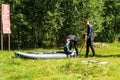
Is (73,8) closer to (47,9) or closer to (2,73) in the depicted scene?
(47,9)

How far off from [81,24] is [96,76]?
18.9 metres

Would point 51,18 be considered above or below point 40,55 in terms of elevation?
above

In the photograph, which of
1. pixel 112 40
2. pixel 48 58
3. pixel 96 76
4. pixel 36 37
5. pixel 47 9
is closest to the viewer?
pixel 96 76

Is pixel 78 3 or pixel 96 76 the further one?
pixel 78 3

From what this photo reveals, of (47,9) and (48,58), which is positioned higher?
(47,9)

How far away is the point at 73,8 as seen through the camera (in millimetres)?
31562

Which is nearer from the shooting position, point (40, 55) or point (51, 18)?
point (40, 55)

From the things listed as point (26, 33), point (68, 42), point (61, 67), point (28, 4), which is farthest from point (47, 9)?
point (61, 67)

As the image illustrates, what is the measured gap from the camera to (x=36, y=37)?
33594 mm

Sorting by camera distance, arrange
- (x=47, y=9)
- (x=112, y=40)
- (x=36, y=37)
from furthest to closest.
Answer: (x=112, y=40) → (x=36, y=37) → (x=47, y=9)

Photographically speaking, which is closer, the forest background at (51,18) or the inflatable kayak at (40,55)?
the inflatable kayak at (40,55)

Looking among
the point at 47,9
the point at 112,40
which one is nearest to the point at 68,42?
the point at 47,9

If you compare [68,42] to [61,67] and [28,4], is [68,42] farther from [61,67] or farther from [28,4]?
[28,4]

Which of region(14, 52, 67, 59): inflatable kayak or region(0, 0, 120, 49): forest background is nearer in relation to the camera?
region(14, 52, 67, 59): inflatable kayak
